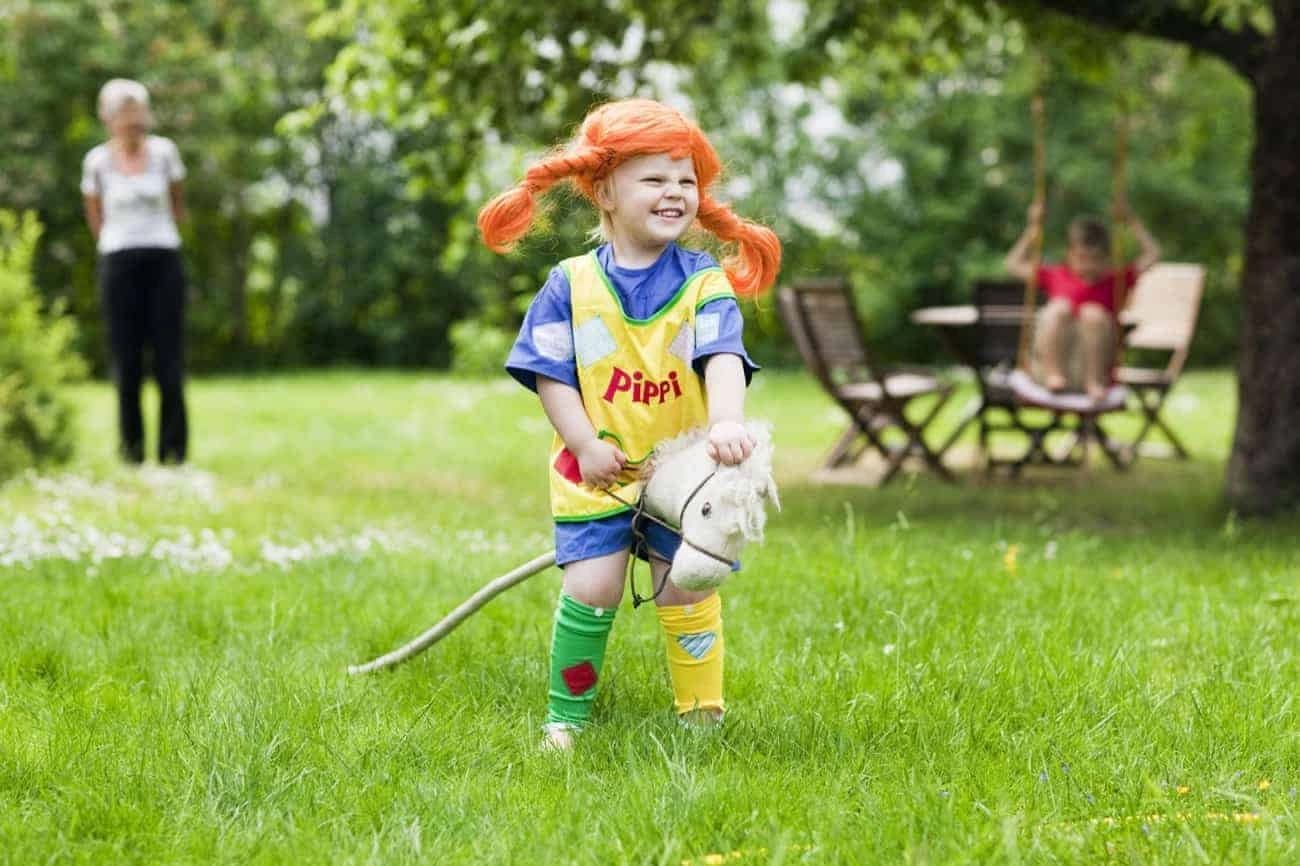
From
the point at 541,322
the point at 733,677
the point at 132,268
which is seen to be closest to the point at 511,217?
the point at 541,322

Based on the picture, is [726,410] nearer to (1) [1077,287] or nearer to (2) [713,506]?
(2) [713,506]

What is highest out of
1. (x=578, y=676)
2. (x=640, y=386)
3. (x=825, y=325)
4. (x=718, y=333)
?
(x=718, y=333)

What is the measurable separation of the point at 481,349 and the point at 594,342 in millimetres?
14891

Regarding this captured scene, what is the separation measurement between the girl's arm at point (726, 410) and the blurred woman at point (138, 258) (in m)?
6.32

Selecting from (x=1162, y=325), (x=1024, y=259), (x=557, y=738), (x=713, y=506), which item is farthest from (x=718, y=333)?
(x=1162, y=325)

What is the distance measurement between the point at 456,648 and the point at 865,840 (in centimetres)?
173

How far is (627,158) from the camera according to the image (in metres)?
3.32

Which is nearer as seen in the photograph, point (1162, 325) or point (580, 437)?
point (580, 437)

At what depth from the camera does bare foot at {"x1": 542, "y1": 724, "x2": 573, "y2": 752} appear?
10.6 ft

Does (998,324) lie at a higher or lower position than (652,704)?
higher

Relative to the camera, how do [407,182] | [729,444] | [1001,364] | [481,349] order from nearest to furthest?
[729,444], [1001,364], [481,349], [407,182]

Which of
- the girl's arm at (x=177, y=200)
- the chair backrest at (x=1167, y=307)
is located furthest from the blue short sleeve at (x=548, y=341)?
the chair backrest at (x=1167, y=307)

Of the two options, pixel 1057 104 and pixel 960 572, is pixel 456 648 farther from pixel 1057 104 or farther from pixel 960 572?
pixel 1057 104

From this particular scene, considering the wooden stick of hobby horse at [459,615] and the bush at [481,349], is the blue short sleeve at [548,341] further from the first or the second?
the bush at [481,349]
